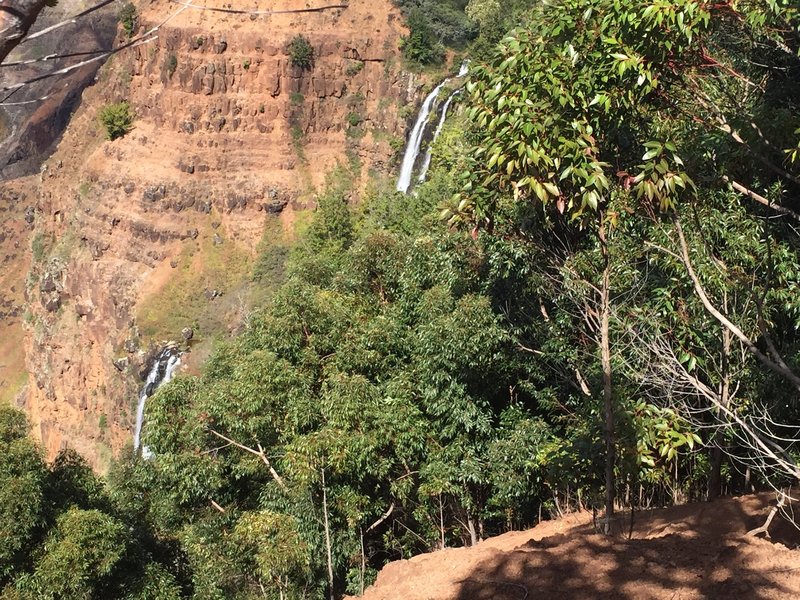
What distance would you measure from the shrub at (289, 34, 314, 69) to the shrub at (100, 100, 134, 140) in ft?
30.2

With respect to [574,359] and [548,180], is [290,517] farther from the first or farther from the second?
[548,180]

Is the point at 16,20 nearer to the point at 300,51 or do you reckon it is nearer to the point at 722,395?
the point at 722,395

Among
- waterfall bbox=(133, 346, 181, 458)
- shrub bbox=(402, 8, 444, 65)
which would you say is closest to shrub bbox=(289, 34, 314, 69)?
shrub bbox=(402, 8, 444, 65)

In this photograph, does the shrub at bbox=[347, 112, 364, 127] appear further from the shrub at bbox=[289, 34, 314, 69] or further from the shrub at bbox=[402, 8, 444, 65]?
the shrub at bbox=[402, 8, 444, 65]

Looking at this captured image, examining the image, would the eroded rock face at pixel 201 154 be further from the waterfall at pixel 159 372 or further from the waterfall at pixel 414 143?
the waterfall at pixel 159 372

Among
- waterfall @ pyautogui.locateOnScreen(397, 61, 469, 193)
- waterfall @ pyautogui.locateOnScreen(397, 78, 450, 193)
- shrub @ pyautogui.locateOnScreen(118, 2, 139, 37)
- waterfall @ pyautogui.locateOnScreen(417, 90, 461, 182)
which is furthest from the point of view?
shrub @ pyautogui.locateOnScreen(118, 2, 139, 37)

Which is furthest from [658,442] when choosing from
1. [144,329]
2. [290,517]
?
[144,329]

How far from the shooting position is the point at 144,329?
127 feet

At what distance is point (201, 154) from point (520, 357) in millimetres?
32718

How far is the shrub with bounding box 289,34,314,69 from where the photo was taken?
41250 mm

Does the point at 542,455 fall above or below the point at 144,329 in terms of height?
above

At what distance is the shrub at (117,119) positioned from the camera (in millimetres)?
42656

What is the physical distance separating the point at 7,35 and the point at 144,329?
122ft

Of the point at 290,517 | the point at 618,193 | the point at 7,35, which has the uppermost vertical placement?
the point at 7,35
